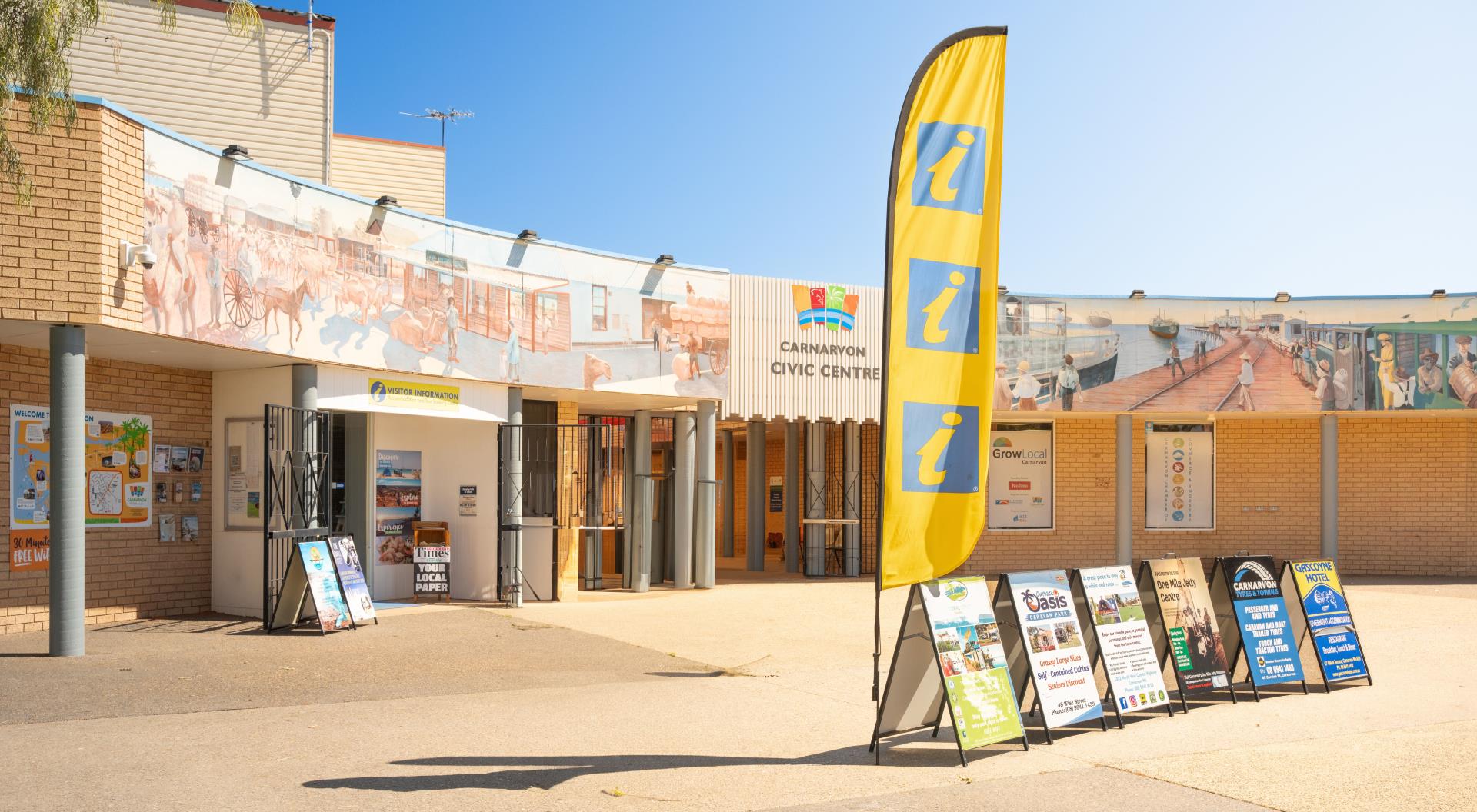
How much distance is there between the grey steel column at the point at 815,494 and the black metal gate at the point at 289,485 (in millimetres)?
11513

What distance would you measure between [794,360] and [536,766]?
49.1ft

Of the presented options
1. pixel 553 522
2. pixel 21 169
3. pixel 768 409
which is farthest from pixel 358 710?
pixel 768 409

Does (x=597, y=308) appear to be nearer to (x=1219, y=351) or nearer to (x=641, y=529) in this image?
(x=641, y=529)

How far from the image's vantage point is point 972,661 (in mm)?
7688

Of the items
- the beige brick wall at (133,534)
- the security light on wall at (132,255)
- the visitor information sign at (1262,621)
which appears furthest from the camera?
the beige brick wall at (133,534)

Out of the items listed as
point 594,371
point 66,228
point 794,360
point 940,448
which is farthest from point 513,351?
point 940,448

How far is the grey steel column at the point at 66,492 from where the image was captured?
37.0 ft

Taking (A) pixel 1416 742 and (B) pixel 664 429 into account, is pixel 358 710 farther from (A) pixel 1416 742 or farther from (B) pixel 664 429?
(B) pixel 664 429

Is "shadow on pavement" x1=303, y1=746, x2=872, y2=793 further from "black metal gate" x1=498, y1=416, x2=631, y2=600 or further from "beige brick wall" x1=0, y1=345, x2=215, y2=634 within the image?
"black metal gate" x1=498, y1=416, x2=631, y2=600

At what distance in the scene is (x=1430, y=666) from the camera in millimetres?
11664

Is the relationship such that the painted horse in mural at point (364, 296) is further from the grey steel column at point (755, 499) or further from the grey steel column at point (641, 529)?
the grey steel column at point (755, 499)

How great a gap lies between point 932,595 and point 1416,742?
3.38 meters

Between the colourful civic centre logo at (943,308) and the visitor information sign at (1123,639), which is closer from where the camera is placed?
the colourful civic centre logo at (943,308)


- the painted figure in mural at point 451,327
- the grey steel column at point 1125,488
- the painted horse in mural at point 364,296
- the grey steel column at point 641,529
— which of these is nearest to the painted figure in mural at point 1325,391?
the grey steel column at point 1125,488
